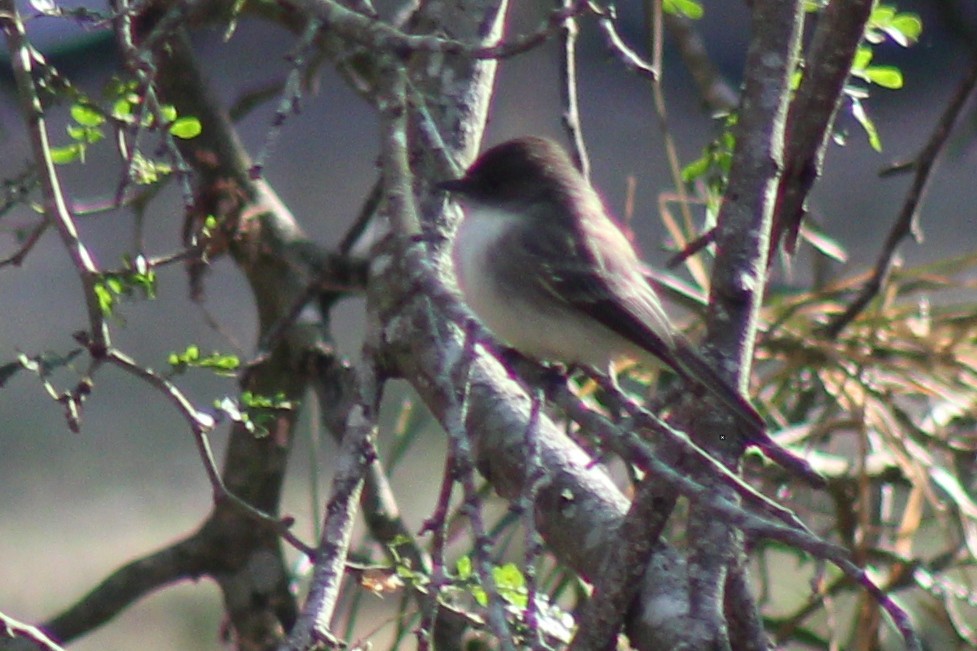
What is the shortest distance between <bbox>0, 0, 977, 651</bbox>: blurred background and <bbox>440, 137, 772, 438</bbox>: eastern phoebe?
86.0 inches

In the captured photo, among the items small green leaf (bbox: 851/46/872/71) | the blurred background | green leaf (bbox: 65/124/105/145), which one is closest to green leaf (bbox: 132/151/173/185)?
green leaf (bbox: 65/124/105/145)

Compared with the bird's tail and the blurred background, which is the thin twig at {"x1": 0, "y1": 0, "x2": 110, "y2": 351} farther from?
the blurred background

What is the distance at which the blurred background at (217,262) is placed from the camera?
19.2 feet

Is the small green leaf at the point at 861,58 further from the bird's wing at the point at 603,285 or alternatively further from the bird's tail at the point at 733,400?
the bird's tail at the point at 733,400

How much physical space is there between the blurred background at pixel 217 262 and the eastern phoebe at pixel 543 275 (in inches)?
86.0

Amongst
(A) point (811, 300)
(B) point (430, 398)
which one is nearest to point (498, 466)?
(B) point (430, 398)

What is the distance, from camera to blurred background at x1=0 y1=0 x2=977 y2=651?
5.86 m

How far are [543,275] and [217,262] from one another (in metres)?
4.42

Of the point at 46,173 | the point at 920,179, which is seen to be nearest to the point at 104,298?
the point at 46,173

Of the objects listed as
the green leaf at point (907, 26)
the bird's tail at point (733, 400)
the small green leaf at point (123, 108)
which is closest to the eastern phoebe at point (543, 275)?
the bird's tail at point (733, 400)

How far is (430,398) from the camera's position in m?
2.49

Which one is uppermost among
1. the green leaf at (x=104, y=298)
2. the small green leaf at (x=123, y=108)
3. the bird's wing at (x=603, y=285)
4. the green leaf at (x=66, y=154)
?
the small green leaf at (x=123, y=108)

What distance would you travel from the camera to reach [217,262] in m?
6.88

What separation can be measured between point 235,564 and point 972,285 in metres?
2.31
